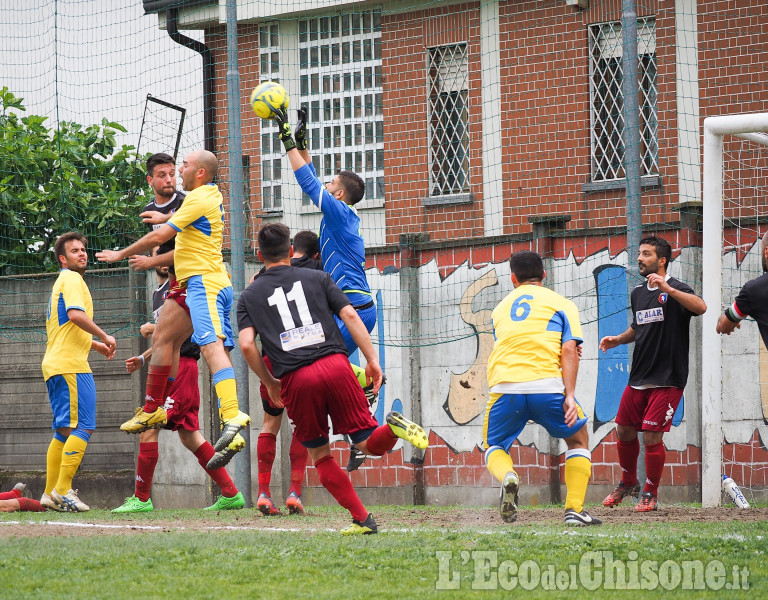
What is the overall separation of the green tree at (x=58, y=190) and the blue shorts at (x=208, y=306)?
4.20 m

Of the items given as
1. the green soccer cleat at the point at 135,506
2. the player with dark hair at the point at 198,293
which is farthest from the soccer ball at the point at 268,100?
the green soccer cleat at the point at 135,506

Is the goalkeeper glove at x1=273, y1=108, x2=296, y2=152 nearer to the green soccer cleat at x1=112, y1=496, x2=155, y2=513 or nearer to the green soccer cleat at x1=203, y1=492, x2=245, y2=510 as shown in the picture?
the green soccer cleat at x1=203, y1=492, x2=245, y2=510

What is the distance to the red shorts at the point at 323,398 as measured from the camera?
232 inches

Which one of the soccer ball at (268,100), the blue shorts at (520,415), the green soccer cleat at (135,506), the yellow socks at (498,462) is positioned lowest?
the green soccer cleat at (135,506)

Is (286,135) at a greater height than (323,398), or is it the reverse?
(286,135)

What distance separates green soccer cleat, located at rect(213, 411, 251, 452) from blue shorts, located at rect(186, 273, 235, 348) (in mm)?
688

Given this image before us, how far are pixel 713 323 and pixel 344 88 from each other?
5221 mm

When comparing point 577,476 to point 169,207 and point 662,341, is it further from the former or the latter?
point 169,207

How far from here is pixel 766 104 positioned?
11.5 metres

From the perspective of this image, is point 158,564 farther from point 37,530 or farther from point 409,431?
point 37,530

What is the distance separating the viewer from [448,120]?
11883 mm

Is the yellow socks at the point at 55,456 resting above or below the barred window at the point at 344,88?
below

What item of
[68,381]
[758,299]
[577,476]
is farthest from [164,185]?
[758,299]

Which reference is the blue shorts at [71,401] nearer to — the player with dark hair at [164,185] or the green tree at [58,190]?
the player with dark hair at [164,185]
